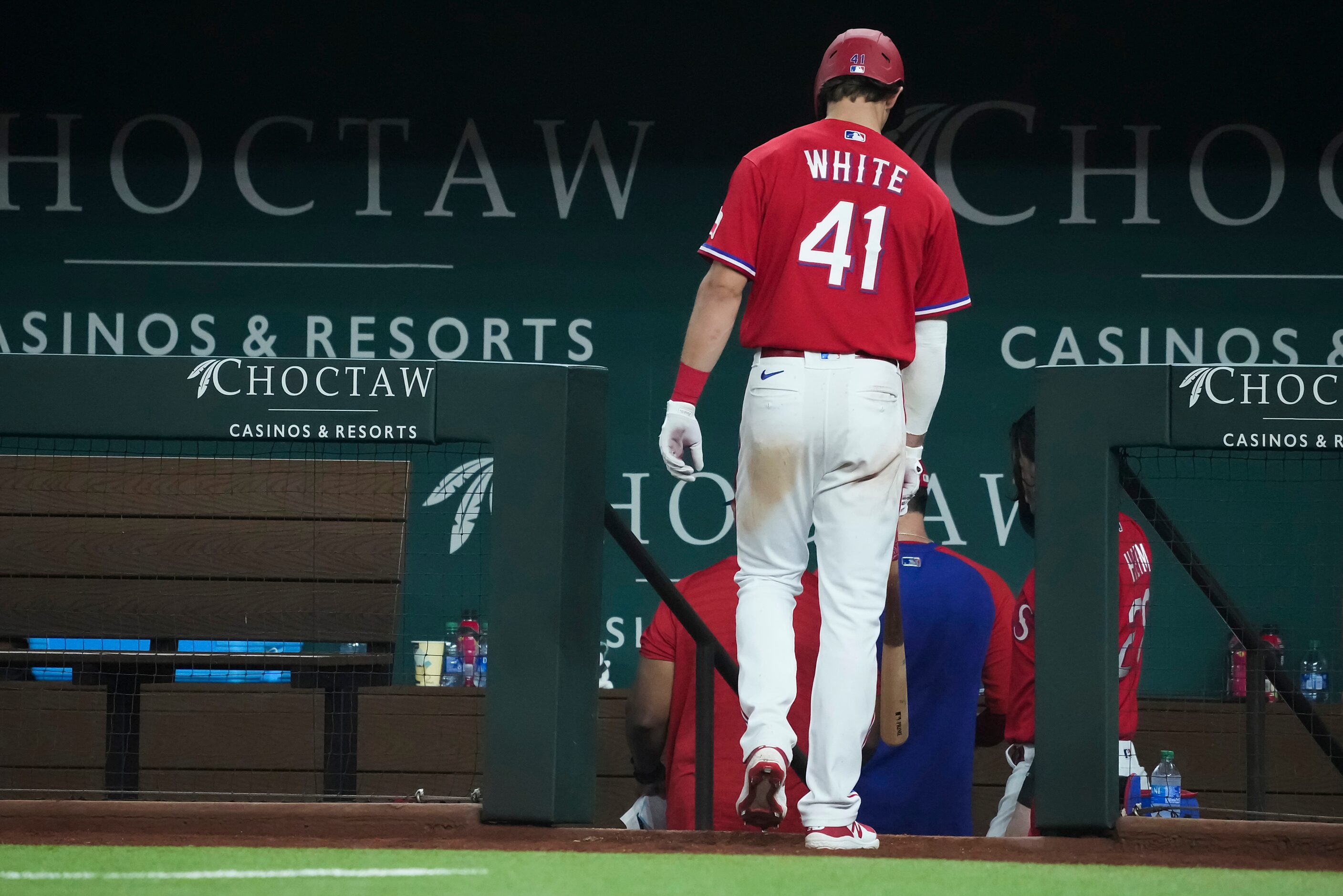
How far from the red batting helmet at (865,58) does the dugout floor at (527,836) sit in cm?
160

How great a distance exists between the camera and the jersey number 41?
10.8 feet

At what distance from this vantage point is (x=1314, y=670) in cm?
567

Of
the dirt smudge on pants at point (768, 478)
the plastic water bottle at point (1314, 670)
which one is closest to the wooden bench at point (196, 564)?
the dirt smudge on pants at point (768, 478)

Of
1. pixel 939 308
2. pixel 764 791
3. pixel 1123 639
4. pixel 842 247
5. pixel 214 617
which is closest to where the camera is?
pixel 764 791

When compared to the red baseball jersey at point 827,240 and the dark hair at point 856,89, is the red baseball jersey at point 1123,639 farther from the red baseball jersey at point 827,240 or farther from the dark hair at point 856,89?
the dark hair at point 856,89

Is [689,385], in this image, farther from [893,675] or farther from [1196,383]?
[1196,383]

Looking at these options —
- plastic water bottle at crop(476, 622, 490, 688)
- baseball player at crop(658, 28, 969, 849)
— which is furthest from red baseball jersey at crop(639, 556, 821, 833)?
plastic water bottle at crop(476, 622, 490, 688)

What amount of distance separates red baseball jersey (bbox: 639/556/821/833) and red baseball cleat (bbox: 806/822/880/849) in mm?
568

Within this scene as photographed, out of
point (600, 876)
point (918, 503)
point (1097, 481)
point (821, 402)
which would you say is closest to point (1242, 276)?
point (918, 503)

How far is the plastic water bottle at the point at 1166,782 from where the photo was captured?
4.73 metres

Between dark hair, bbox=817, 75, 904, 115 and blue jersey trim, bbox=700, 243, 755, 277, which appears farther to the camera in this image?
dark hair, bbox=817, 75, 904, 115

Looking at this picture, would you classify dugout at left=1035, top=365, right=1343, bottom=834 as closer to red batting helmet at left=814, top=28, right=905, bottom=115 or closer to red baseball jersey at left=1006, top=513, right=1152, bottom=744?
red baseball jersey at left=1006, top=513, right=1152, bottom=744

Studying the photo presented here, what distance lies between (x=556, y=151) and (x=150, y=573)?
236cm

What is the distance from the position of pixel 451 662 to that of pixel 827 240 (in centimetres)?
325
